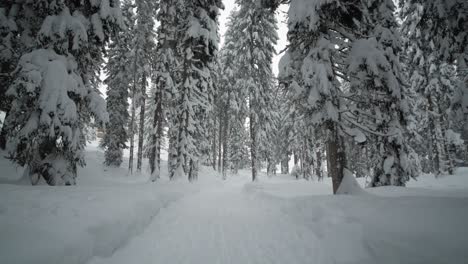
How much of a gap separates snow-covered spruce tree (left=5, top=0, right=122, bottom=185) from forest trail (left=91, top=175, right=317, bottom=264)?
165 inches

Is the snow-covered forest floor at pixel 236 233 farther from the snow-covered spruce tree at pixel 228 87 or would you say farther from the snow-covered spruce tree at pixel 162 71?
the snow-covered spruce tree at pixel 228 87

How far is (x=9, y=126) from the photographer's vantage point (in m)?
7.30

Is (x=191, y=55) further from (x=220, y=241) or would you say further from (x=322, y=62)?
(x=220, y=241)

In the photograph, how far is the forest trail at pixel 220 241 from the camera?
421 centimetres

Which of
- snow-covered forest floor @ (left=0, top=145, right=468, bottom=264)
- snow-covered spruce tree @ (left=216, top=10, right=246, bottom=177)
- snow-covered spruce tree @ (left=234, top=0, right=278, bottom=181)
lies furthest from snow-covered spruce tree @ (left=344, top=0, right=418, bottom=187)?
snow-covered spruce tree @ (left=216, top=10, right=246, bottom=177)

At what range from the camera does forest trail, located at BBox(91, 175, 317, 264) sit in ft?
13.8

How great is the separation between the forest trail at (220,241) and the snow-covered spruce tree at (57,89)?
4.20m

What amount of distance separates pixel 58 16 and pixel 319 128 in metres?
9.48

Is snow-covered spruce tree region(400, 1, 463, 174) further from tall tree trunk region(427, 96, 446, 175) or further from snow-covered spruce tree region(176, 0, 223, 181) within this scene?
snow-covered spruce tree region(176, 0, 223, 181)

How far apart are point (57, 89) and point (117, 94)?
56.8 ft

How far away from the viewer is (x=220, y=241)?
5117mm

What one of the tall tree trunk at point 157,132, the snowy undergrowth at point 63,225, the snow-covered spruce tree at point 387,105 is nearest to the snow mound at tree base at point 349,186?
the snow-covered spruce tree at point 387,105

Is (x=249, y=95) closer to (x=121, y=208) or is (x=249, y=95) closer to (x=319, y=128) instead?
(x=319, y=128)

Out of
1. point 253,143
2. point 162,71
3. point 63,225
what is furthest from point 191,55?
point 63,225
